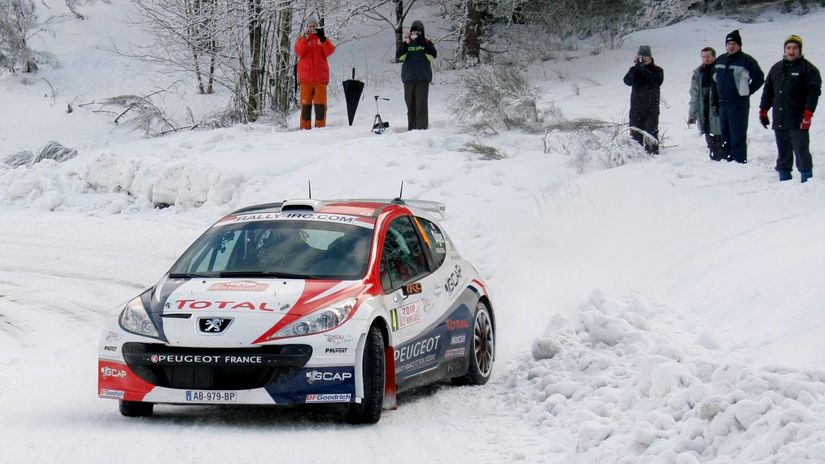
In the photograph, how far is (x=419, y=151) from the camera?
20.2 meters

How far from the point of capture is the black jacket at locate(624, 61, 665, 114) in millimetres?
17328

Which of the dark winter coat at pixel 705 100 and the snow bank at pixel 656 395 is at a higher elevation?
the dark winter coat at pixel 705 100

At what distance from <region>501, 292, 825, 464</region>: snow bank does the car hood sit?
1626mm

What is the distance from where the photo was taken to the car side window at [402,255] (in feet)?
29.4

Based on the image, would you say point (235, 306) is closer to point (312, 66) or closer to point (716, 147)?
point (716, 147)

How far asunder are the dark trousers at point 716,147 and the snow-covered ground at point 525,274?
0.32 metres

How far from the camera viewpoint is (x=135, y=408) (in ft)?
26.7

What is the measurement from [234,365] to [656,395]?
250cm

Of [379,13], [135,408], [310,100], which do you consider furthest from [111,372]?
[379,13]

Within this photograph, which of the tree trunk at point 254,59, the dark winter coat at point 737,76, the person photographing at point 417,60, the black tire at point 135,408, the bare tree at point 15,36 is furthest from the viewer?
the bare tree at point 15,36

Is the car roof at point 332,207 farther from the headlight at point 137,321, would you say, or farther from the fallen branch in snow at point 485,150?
the fallen branch in snow at point 485,150

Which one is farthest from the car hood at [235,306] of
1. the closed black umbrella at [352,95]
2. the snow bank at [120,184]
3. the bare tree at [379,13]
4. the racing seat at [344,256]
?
the bare tree at [379,13]

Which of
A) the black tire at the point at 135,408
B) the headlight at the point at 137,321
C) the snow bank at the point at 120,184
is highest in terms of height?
the headlight at the point at 137,321

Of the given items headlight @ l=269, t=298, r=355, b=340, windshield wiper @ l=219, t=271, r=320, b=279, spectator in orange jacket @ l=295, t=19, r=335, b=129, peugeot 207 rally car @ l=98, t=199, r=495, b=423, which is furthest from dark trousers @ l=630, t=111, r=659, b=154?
headlight @ l=269, t=298, r=355, b=340
